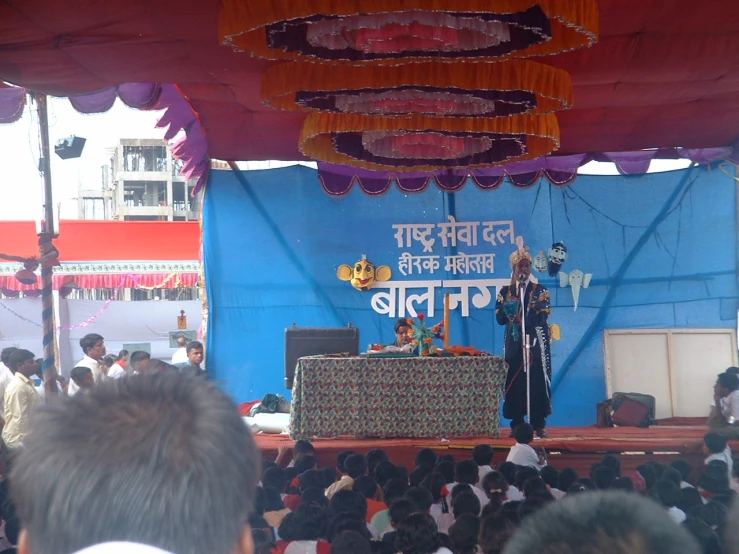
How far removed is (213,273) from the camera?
7977 mm

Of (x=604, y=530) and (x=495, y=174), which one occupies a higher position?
(x=495, y=174)

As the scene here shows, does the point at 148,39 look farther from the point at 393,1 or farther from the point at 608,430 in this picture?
the point at 608,430

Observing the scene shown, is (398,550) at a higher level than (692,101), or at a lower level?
lower

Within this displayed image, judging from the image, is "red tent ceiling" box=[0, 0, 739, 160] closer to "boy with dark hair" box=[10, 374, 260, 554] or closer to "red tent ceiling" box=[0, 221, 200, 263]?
"boy with dark hair" box=[10, 374, 260, 554]

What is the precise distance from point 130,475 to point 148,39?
13.8ft

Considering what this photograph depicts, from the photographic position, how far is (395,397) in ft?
18.0

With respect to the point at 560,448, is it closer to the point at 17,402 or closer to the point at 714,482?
the point at 714,482

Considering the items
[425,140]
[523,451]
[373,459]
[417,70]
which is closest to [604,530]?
[373,459]

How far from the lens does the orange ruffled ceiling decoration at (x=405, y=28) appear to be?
364 centimetres

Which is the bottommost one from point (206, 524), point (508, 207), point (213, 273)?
point (206, 524)

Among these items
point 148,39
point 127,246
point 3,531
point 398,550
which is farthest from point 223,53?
point 127,246

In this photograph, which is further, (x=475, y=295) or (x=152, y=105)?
(x=475, y=295)

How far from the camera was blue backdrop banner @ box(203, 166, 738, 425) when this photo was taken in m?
7.75

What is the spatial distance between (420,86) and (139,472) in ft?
13.6
